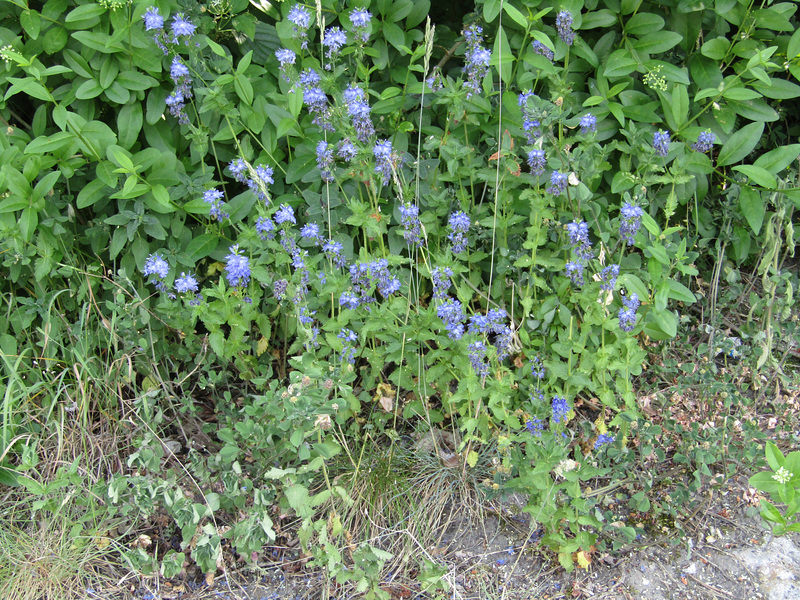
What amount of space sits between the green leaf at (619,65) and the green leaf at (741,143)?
19.5 inches

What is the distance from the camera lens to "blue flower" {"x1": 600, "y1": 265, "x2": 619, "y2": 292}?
88.7 inches

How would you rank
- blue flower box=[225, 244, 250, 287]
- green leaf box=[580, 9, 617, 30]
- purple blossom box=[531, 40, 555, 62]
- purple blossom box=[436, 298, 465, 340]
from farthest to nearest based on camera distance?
1. green leaf box=[580, 9, 617, 30]
2. purple blossom box=[531, 40, 555, 62]
3. blue flower box=[225, 244, 250, 287]
4. purple blossom box=[436, 298, 465, 340]

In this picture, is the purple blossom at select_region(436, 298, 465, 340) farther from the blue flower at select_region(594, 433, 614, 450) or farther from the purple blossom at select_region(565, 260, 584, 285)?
the blue flower at select_region(594, 433, 614, 450)

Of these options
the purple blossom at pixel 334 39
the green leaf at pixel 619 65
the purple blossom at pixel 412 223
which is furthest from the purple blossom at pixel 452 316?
the green leaf at pixel 619 65

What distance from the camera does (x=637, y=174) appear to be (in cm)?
253

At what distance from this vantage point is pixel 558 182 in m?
2.29

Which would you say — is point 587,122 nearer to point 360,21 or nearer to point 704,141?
point 704,141

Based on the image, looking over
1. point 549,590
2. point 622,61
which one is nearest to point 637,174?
point 622,61

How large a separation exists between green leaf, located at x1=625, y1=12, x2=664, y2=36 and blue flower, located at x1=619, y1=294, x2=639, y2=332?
1.07 meters

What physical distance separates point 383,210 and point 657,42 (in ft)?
3.99

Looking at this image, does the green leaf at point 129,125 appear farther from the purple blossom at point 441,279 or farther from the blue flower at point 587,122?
the blue flower at point 587,122

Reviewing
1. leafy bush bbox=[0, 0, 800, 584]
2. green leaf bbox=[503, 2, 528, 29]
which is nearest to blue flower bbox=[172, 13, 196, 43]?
leafy bush bbox=[0, 0, 800, 584]

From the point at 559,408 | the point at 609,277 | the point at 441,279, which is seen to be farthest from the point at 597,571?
the point at 441,279

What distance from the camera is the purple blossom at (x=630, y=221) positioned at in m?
2.24
